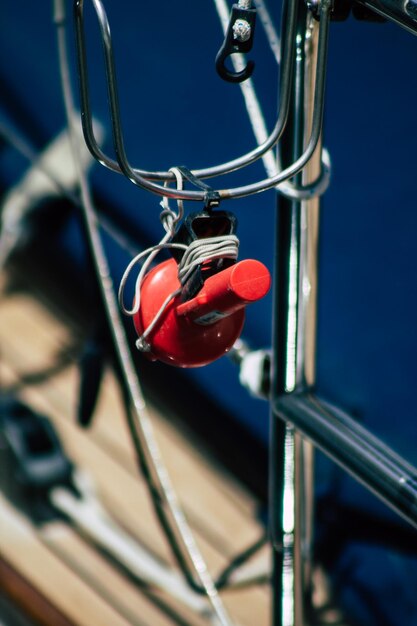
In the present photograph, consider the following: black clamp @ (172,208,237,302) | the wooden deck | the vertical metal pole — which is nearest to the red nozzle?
black clamp @ (172,208,237,302)

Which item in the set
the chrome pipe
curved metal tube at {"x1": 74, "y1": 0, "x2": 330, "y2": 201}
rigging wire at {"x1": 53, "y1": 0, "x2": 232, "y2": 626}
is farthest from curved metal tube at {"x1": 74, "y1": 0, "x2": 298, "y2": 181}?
rigging wire at {"x1": 53, "y1": 0, "x2": 232, "y2": 626}

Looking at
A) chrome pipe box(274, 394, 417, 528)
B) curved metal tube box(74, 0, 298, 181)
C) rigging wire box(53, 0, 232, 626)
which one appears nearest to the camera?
curved metal tube box(74, 0, 298, 181)

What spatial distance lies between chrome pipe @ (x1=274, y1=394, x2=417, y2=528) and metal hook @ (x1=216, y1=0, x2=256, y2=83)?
303 millimetres

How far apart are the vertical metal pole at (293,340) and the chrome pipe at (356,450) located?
24 millimetres

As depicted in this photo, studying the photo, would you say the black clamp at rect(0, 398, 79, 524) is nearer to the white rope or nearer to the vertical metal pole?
the vertical metal pole

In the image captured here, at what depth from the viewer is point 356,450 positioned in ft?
2.14

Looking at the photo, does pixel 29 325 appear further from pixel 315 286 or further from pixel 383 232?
pixel 315 286

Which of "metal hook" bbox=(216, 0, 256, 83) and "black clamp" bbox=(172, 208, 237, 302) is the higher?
"metal hook" bbox=(216, 0, 256, 83)

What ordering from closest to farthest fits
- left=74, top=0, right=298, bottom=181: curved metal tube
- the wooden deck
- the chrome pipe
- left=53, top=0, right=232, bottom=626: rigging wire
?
left=74, top=0, right=298, bottom=181: curved metal tube < the chrome pipe < left=53, top=0, right=232, bottom=626: rigging wire < the wooden deck

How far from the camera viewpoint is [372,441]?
0.66 m

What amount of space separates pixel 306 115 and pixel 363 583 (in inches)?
33.5

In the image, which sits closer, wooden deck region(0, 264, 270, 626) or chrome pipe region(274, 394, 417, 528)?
chrome pipe region(274, 394, 417, 528)

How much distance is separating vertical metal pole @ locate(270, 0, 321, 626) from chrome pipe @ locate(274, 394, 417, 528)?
0.08ft

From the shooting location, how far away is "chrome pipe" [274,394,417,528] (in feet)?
2.04
